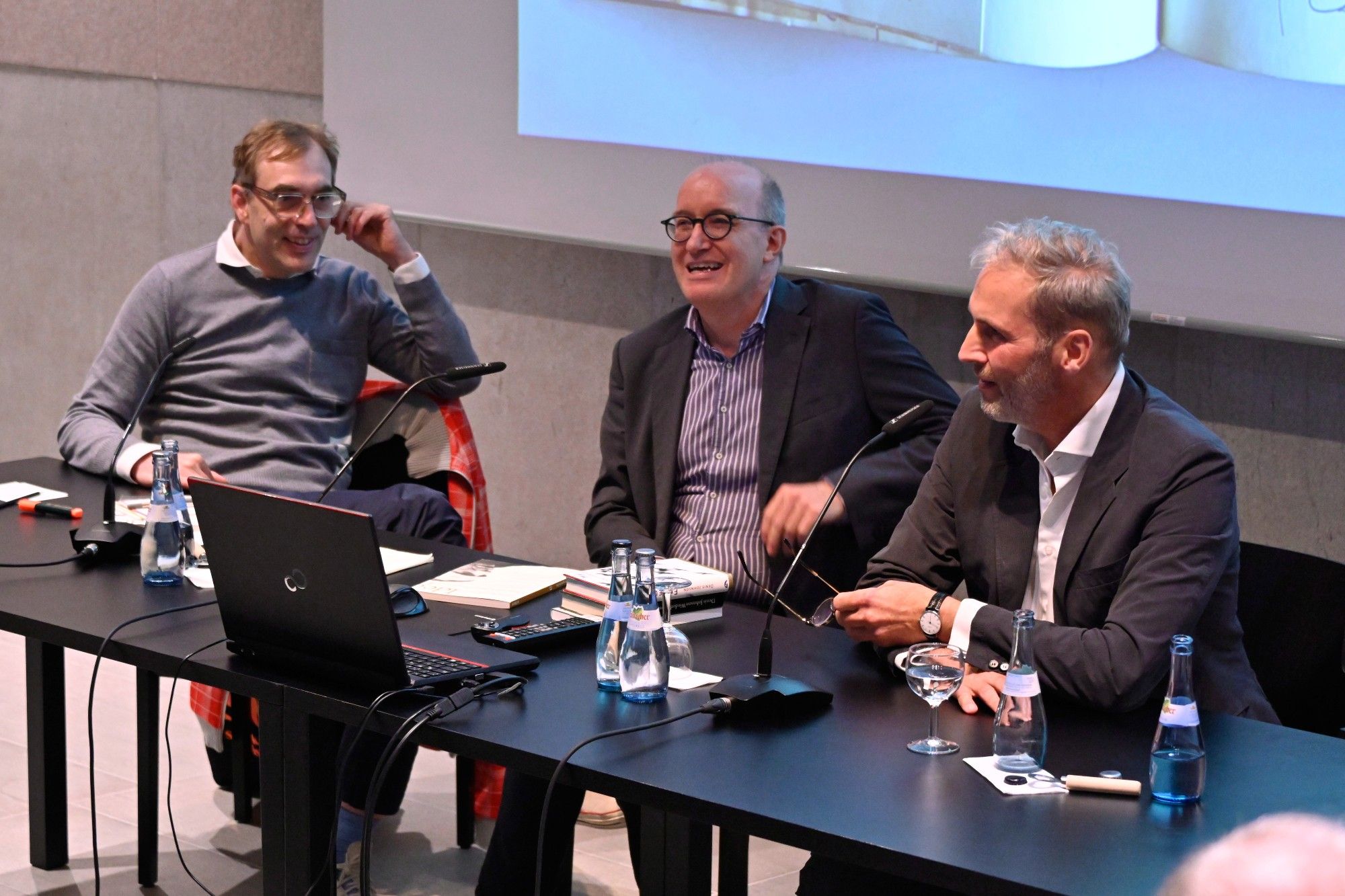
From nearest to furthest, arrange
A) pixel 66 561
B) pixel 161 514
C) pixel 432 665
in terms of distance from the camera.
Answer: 1. pixel 432 665
2. pixel 161 514
3. pixel 66 561

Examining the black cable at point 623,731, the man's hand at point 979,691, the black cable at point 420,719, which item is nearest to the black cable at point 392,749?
the black cable at point 420,719

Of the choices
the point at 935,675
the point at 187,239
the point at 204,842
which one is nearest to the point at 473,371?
the point at 935,675

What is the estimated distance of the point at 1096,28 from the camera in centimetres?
328

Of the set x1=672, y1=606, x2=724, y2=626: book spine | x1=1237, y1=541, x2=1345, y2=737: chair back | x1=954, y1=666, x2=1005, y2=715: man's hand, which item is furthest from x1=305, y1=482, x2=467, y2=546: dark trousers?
x1=1237, y1=541, x2=1345, y2=737: chair back

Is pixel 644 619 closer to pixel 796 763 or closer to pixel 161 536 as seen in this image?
pixel 796 763

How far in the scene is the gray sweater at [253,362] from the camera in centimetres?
327

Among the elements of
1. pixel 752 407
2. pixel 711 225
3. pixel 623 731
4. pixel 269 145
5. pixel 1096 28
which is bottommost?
pixel 623 731

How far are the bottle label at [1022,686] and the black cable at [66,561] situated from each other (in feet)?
4.94

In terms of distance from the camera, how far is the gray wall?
185 inches

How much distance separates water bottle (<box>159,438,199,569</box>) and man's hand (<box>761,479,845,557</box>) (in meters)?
A: 0.94

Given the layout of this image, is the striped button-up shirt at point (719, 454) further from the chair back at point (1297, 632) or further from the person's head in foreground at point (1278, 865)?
the person's head in foreground at point (1278, 865)

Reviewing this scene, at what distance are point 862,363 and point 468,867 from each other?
1195 mm

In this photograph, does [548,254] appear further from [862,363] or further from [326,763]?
[326,763]

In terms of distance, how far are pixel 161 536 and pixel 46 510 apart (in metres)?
0.51
